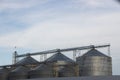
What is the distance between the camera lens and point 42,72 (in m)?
78.7

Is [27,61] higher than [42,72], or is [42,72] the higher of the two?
[27,61]

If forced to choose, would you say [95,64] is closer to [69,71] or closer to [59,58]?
[69,71]

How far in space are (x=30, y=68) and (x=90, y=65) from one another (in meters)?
17.7

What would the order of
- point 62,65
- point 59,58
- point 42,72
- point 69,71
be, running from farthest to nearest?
1. point 59,58
2. point 62,65
3. point 69,71
4. point 42,72

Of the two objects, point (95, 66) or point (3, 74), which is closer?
point (95, 66)

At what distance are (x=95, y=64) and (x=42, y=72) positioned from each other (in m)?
14.0

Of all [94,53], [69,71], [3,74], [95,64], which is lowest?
[3,74]

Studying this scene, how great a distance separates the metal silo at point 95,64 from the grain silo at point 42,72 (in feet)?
27.3

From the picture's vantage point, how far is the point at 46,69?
260 ft

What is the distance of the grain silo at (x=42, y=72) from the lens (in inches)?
3093

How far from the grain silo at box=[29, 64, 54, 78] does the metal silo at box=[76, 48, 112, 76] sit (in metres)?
8.31

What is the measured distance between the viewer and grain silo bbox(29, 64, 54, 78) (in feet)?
258

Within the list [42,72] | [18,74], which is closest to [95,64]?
[42,72]

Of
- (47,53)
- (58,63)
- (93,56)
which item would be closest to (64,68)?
(58,63)
